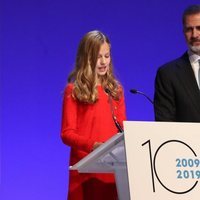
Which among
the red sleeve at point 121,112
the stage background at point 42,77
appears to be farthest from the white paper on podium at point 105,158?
the stage background at point 42,77

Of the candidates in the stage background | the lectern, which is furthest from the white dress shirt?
the stage background

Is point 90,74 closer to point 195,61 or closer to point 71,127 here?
point 71,127

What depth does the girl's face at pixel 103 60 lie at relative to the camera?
2.71 meters

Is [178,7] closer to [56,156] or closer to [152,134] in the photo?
[56,156]

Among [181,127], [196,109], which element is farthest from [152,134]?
[196,109]

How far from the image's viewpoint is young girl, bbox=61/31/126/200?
2.49m

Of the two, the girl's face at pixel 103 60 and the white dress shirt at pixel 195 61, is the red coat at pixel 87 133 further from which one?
the white dress shirt at pixel 195 61

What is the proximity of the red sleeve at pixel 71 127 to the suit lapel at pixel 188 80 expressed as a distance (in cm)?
50

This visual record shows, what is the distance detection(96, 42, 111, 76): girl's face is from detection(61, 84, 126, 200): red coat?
0.30ft

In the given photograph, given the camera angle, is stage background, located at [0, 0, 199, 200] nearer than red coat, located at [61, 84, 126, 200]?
No

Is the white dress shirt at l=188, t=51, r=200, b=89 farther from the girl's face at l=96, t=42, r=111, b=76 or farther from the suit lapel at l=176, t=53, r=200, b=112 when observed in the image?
the girl's face at l=96, t=42, r=111, b=76

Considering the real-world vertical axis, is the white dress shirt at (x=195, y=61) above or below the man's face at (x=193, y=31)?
below

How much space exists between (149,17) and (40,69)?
0.87 m

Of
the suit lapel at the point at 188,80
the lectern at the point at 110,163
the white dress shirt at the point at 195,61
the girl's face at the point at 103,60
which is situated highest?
the girl's face at the point at 103,60
